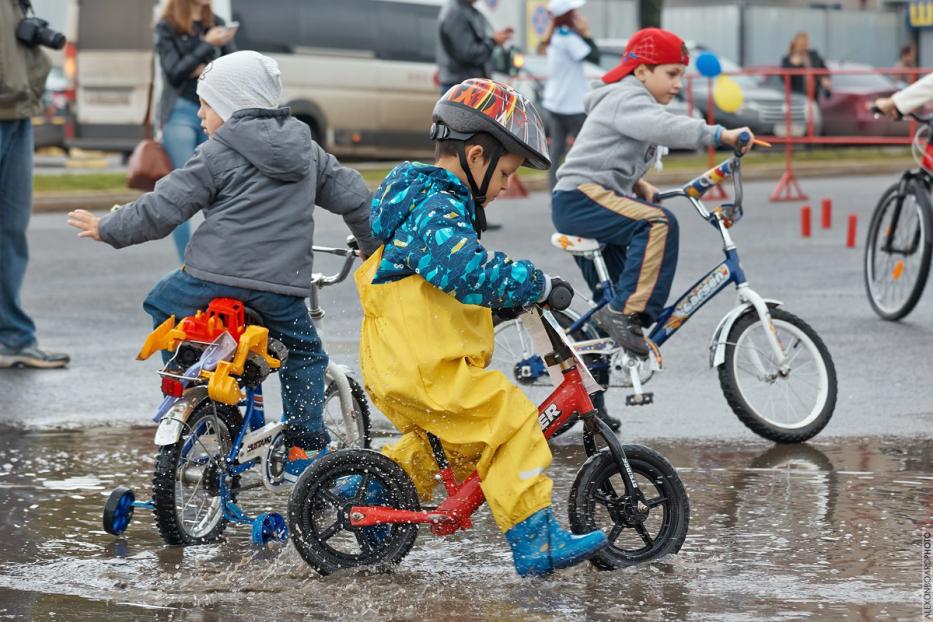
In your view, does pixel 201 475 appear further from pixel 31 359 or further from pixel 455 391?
pixel 31 359

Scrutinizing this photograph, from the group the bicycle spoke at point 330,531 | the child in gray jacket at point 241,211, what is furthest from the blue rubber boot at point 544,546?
the child in gray jacket at point 241,211

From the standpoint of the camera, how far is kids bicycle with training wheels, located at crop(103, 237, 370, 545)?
5406mm

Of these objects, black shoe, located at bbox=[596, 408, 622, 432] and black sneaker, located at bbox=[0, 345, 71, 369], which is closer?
black shoe, located at bbox=[596, 408, 622, 432]

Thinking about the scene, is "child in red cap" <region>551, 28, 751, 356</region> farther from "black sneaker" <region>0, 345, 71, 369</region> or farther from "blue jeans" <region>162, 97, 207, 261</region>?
"blue jeans" <region>162, 97, 207, 261</region>

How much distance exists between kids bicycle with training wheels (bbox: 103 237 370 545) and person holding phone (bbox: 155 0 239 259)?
4.95 m

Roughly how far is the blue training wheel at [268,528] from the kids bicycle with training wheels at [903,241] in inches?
213

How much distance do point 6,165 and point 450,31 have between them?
6.53 m

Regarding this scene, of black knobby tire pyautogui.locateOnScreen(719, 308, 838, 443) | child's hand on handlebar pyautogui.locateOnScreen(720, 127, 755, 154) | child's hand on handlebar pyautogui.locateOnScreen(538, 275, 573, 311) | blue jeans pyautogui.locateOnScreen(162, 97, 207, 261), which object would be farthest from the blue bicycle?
blue jeans pyautogui.locateOnScreen(162, 97, 207, 261)

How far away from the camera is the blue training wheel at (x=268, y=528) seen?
5.48m

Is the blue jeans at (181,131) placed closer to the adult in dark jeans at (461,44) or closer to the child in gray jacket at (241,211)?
the adult in dark jeans at (461,44)

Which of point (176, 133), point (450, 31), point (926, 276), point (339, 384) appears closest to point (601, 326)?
point (339, 384)

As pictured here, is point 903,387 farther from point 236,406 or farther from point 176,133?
point 176,133

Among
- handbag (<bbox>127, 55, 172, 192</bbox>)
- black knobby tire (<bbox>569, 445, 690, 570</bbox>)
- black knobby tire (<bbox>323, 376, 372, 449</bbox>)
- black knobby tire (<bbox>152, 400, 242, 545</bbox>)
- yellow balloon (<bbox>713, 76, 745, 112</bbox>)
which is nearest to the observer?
black knobby tire (<bbox>569, 445, 690, 570</bbox>)

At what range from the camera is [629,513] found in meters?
5.23
